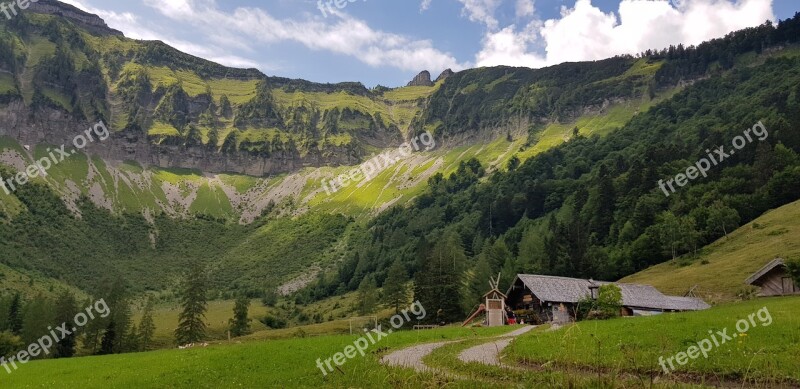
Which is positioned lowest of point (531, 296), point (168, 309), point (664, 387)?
point (664, 387)

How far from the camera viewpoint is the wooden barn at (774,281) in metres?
54.3

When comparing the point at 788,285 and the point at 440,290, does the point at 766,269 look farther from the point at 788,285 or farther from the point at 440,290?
the point at 440,290

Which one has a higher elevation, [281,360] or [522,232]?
[522,232]

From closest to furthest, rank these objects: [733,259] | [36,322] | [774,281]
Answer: [774,281] < [733,259] < [36,322]

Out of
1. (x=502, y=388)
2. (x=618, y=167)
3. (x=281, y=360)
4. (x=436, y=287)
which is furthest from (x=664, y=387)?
(x=618, y=167)

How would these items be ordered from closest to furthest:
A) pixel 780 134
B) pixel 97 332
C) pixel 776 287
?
pixel 776 287
pixel 97 332
pixel 780 134

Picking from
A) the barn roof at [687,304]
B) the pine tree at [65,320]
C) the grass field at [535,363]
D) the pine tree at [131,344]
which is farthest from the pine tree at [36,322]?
the barn roof at [687,304]

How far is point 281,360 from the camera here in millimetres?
29094

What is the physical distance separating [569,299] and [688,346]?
39944 mm

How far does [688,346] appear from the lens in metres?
24.3

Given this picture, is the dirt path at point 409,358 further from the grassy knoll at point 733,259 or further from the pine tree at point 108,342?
the pine tree at point 108,342

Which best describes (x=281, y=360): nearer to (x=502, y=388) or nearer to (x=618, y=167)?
(x=502, y=388)

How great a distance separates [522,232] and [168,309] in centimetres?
12010

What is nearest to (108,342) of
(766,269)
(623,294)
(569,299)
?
(569,299)
